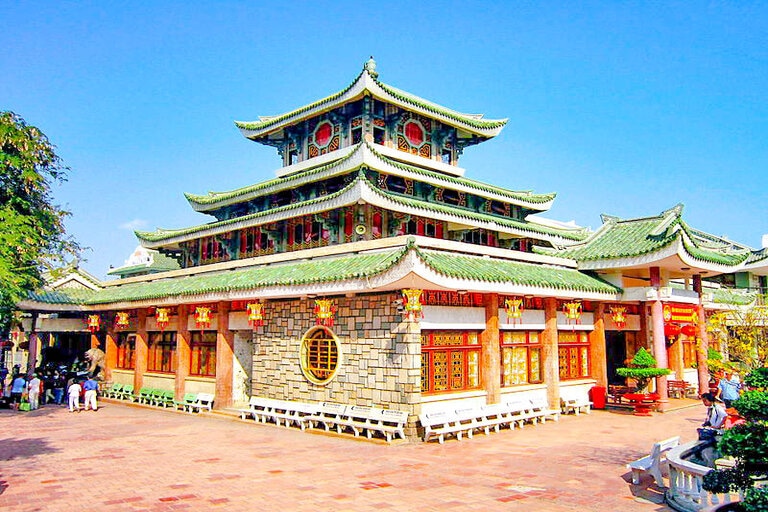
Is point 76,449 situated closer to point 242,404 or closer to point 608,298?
point 242,404

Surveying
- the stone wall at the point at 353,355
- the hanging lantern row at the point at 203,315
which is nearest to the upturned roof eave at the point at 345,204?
the stone wall at the point at 353,355

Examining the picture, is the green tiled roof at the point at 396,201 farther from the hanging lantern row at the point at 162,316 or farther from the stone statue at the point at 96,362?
the stone statue at the point at 96,362

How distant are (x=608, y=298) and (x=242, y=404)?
12567 millimetres

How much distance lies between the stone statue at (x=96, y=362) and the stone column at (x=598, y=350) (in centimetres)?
1985

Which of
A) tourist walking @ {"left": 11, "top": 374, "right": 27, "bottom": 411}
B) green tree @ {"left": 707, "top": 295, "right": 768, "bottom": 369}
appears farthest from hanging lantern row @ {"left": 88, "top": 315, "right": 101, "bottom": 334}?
green tree @ {"left": 707, "top": 295, "right": 768, "bottom": 369}

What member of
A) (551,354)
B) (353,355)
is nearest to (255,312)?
(353,355)

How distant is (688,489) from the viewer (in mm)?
8445

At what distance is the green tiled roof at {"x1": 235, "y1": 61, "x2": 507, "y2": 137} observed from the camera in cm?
1959

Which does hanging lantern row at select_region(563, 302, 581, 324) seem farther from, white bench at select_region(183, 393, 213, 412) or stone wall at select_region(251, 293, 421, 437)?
white bench at select_region(183, 393, 213, 412)

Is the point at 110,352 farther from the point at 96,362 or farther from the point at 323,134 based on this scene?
the point at 323,134

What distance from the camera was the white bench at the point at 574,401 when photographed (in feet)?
60.0

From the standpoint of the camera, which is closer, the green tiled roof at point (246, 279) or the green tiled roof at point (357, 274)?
the green tiled roof at point (357, 274)

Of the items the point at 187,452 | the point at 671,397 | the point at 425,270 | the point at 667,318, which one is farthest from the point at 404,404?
the point at 671,397

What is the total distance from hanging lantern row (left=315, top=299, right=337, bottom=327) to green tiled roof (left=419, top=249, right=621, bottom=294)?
287 centimetres
